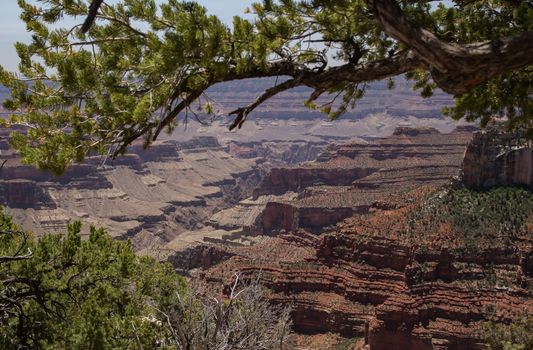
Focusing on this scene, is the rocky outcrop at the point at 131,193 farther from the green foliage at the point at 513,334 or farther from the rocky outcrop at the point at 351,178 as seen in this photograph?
the green foliage at the point at 513,334

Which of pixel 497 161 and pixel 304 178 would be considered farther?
pixel 304 178

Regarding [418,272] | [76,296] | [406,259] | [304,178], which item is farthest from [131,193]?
[76,296]

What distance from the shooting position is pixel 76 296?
1237cm

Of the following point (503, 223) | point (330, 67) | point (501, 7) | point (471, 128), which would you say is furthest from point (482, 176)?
point (471, 128)

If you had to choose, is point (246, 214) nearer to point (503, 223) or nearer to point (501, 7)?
point (503, 223)

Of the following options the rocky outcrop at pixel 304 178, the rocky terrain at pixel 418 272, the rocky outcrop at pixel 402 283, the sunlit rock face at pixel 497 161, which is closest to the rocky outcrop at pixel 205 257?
the rocky terrain at pixel 418 272

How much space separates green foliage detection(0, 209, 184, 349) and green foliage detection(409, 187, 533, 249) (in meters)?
25.0

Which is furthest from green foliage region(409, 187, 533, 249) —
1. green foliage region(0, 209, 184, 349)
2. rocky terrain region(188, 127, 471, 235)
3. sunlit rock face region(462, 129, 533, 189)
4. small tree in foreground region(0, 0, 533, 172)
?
small tree in foreground region(0, 0, 533, 172)

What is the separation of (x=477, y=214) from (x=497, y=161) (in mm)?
6261

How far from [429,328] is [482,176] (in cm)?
1629

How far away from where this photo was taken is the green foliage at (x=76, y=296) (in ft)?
32.3

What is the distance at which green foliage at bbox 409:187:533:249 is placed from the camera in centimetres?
3534

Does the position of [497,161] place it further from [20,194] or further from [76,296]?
[20,194]

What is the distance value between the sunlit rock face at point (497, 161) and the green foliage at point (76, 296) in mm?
32398
